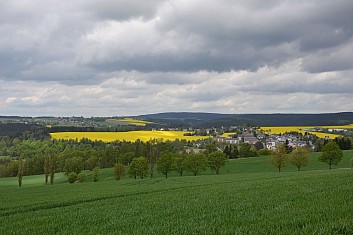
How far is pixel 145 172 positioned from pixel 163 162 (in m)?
5.13

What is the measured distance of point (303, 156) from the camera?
8200 centimetres

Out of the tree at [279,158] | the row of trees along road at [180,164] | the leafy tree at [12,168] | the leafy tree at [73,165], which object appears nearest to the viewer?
the tree at [279,158]

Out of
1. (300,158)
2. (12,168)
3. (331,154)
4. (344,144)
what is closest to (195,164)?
(300,158)

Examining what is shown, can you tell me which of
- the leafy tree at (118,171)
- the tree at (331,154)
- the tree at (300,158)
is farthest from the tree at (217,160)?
the tree at (331,154)

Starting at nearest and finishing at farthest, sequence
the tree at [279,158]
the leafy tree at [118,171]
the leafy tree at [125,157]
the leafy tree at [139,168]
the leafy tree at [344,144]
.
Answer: the tree at [279,158], the leafy tree at [139,168], the leafy tree at [118,171], the leafy tree at [125,157], the leafy tree at [344,144]

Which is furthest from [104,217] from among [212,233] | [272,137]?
[272,137]

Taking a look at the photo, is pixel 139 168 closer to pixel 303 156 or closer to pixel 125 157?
pixel 125 157

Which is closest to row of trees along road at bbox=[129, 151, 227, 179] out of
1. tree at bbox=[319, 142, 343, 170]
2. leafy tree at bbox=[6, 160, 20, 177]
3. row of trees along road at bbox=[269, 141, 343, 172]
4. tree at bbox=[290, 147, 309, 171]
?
row of trees along road at bbox=[269, 141, 343, 172]

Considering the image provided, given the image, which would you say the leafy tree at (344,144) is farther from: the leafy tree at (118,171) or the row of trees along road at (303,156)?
the leafy tree at (118,171)

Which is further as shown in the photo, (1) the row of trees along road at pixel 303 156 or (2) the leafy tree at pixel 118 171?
(2) the leafy tree at pixel 118 171

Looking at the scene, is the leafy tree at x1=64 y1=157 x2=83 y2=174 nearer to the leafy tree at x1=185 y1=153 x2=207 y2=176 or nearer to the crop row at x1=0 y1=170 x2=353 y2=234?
the leafy tree at x1=185 y1=153 x2=207 y2=176

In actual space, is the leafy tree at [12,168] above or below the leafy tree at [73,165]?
below

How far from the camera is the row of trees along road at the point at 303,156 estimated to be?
7988 cm

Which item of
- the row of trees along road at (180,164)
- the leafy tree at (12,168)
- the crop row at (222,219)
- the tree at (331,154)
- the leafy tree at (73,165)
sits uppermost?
the crop row at (222,219)
